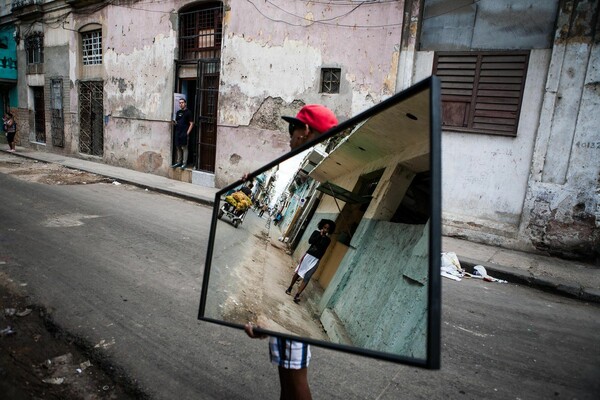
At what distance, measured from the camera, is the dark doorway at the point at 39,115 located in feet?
54.6

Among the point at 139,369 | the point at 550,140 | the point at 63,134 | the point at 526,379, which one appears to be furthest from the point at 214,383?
the point at 63,134

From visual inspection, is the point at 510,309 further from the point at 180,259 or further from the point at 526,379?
the point at 180,259

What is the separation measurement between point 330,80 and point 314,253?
7385mm

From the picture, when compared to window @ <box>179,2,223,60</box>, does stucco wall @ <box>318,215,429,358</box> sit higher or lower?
lower

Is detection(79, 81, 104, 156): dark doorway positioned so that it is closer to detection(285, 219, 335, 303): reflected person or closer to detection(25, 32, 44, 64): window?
detection(25, 32, 44, 64): window

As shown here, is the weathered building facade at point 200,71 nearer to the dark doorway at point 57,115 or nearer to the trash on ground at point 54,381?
the dark doorway at point 57,115

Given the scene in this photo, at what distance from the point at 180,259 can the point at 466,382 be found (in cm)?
353

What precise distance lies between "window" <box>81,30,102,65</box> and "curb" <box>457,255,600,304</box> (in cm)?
1489

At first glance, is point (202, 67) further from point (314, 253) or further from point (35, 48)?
point (35, 48)

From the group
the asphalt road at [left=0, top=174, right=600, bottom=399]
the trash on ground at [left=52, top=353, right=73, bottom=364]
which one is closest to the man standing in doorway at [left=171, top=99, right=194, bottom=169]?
the asphalt road at [left=0, top=174, right=600, bottom=399]

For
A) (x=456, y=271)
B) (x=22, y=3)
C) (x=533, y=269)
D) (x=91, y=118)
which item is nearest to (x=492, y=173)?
(x=533, y=269)

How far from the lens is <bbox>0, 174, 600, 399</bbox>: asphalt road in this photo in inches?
98.2

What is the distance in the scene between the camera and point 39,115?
55.5 feet

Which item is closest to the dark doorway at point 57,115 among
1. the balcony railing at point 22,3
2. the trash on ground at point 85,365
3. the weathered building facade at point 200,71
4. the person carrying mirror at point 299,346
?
the weathered building facade at point 200,71
